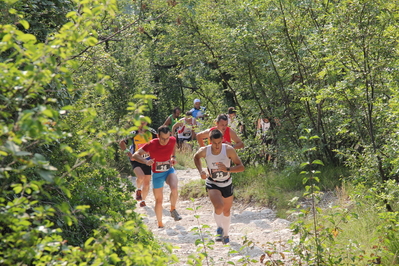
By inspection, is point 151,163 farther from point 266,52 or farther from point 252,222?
point 266,52

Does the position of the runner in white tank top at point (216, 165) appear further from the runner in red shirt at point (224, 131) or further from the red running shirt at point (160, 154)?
the red running shirt at point (160, 154)

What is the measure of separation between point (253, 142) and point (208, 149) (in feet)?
11.6

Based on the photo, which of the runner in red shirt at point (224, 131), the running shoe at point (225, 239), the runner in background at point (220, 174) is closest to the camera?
the runner in background at point (220, 174)

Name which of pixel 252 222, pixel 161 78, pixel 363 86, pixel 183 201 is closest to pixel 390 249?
pixel 363 86

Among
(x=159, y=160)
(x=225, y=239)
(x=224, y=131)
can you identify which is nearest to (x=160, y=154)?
(x=159, y=160)

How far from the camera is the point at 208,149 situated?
299 inches

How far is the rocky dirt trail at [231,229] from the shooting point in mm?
7231

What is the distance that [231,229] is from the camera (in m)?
8.62

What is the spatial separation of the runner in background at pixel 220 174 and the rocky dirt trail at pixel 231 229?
1.13 feet

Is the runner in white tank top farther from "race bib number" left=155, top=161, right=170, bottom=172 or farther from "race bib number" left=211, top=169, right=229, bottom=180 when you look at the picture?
"race bib number" left=155, top=161, right=170, bottom=172

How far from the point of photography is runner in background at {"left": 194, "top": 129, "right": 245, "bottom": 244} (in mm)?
7469

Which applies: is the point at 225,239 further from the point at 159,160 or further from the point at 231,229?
the point at 159,160

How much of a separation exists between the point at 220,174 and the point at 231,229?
5.07ft

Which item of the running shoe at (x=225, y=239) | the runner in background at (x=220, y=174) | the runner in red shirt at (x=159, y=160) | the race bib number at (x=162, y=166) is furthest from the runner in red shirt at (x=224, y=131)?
the running shoe at (x=225, y=239)
